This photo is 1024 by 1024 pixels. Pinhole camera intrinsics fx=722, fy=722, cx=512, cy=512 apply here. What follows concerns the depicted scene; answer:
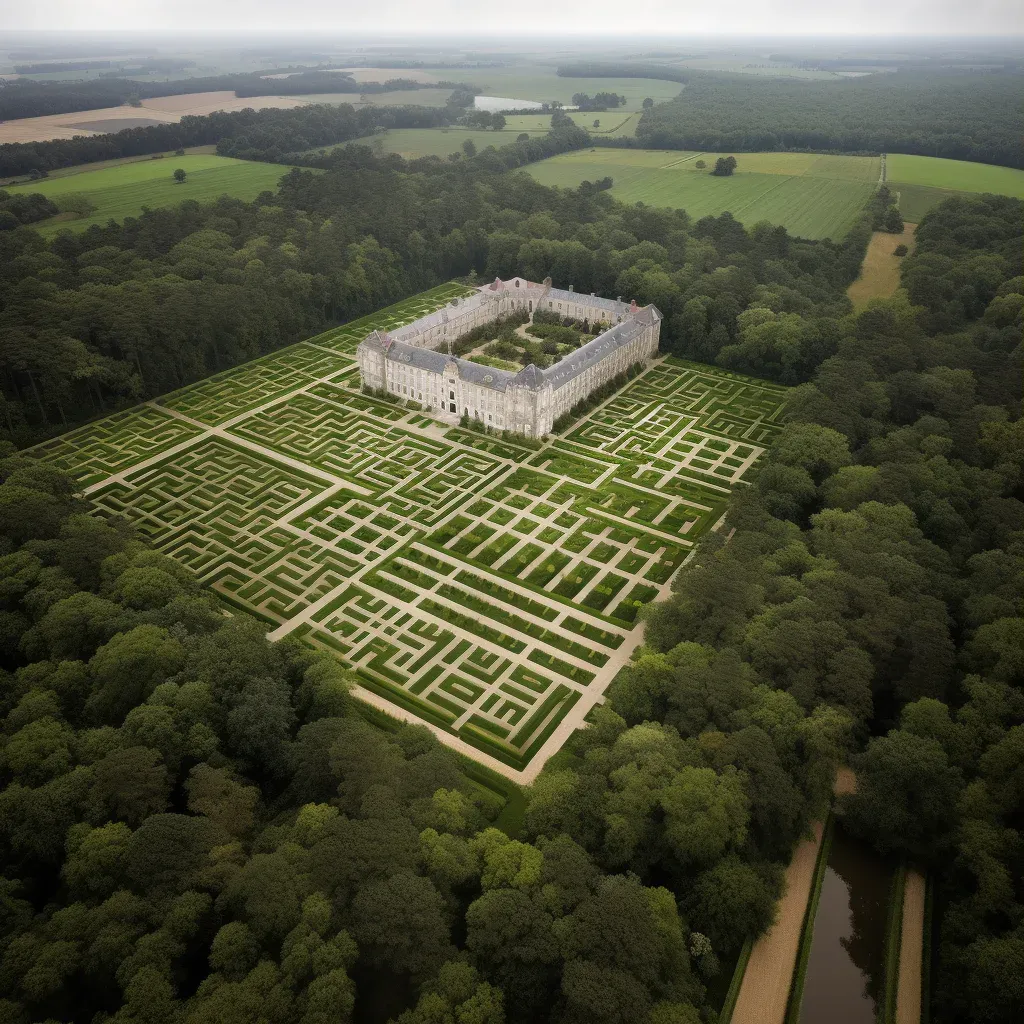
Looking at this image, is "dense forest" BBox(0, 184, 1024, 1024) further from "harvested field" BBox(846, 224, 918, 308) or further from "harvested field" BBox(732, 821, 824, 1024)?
"harvested field" BBox(846, 224, 918, 308)

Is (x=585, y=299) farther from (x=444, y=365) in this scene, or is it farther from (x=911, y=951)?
(x=911, y=951)

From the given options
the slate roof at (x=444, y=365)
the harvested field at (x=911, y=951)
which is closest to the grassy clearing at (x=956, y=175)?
the slate roof at (x=444, y=365)

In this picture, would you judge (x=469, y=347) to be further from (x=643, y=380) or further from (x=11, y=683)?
(x=11, y=683)

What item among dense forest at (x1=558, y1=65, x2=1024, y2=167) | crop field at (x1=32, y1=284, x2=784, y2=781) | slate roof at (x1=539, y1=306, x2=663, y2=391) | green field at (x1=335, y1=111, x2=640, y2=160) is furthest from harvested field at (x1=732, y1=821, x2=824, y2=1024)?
dense forest at (x1=558, y1=65, x2=1024, y2=167)

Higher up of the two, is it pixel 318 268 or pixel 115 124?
pixel 115 124

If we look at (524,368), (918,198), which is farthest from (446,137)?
(524,368)

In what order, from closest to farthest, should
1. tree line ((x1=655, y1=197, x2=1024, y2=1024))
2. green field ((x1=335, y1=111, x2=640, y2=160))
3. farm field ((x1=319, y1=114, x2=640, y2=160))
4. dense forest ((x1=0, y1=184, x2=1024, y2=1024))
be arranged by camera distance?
dense forest ((x1=0, y1=184, x2=1024, y2=1024)) < tree line ((x1=655, y1=197, x2=1024, y2=1024)) < farm field ((x1=319, y1=114, x2=640, y2=160)) < green field ((x1=335, y1=111, x2=640, y2=160))

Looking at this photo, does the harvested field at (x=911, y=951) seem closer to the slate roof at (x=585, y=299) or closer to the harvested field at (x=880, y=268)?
the slate roof at (x=585, y=299)

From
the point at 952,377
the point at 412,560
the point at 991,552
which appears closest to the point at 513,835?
the point at 412,560
